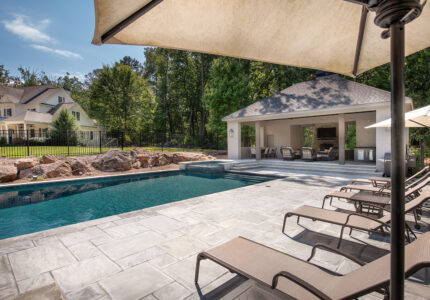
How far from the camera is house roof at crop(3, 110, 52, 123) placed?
80.5 ft

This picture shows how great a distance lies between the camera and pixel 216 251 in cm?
262

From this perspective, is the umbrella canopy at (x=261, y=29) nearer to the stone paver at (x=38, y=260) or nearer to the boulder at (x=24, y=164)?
the stone paver at (x=38, y=260)

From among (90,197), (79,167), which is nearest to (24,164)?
(79,167)

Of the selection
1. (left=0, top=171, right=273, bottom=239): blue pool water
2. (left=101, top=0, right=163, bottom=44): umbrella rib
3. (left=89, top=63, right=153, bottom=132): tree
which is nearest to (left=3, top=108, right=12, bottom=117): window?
(left=89, top=63, right=153, bottom=132): tree

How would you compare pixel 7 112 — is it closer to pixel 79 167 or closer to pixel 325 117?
pixel 79 167

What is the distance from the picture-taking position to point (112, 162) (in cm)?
1298

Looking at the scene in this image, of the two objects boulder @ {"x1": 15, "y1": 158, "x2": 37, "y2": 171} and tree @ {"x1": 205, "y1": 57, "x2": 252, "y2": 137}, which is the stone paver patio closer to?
boulder @ {"x1": 15, "y1": 158, "x2": 37, "y2": 171}

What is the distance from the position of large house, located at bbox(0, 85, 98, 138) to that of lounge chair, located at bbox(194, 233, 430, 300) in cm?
2893

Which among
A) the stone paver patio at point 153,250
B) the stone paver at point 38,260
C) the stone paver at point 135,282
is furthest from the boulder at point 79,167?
the stone paver at point 135,282

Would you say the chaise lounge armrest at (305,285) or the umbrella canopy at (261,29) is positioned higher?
the umbrella canopy at (261,29)

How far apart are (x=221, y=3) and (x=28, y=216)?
756 centimetres

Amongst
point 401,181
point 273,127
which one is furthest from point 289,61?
point 273,127

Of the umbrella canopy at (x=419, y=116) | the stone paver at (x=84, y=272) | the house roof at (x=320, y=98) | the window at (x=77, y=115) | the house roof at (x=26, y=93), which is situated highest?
the house roof at (x=26, y=93)

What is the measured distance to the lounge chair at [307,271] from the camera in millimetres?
1578
